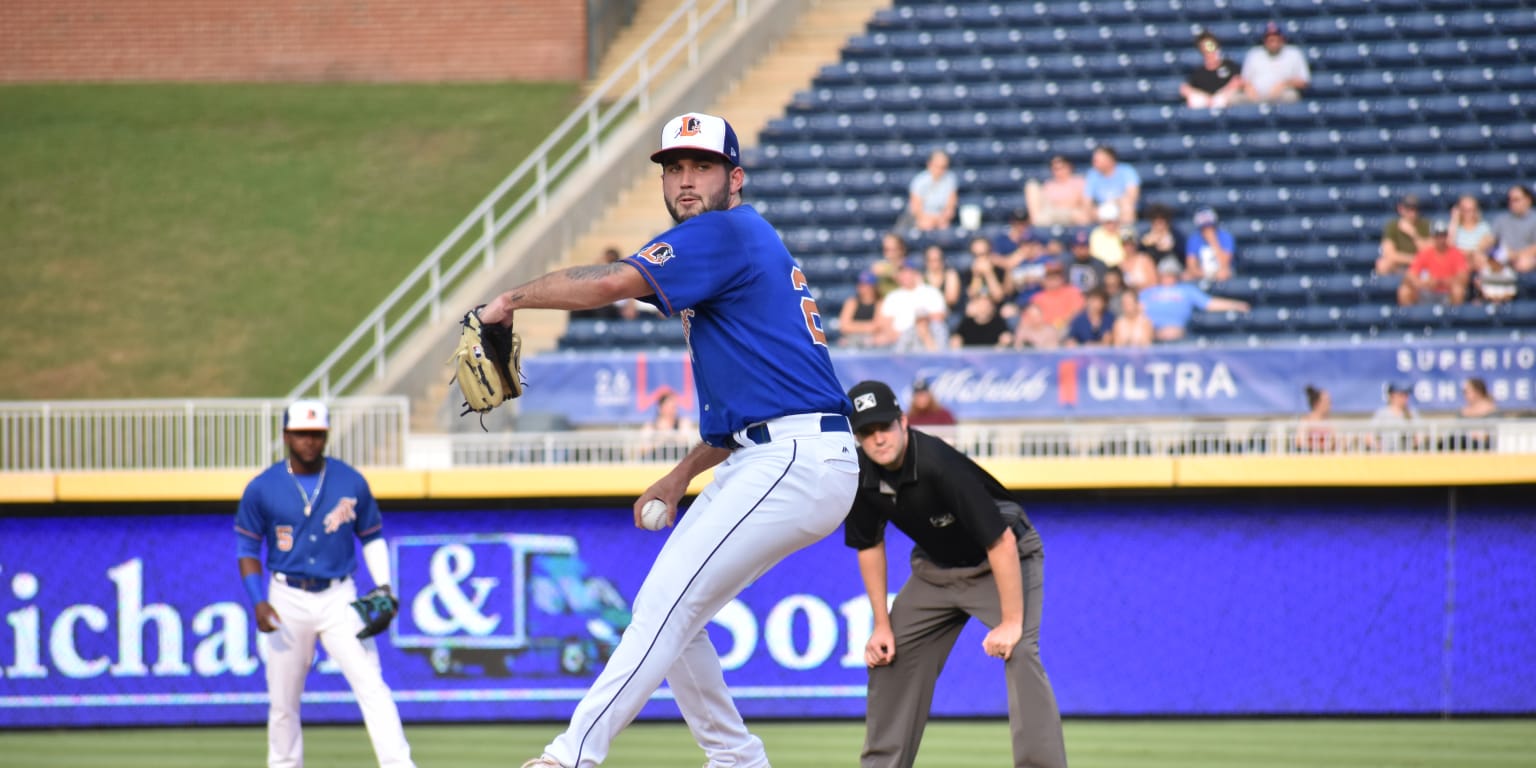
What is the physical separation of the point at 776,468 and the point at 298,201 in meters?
18.3

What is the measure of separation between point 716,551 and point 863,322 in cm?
1025

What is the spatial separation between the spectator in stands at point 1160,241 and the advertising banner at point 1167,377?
2059mm

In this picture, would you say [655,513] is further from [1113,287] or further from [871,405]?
[1113,287]

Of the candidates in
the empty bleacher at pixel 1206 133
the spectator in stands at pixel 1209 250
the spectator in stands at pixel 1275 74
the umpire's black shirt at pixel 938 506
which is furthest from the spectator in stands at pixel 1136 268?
the umpire's black shirt at pixel 938 506

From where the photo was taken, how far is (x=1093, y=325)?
48.5 feet

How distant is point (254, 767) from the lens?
31.0 feet

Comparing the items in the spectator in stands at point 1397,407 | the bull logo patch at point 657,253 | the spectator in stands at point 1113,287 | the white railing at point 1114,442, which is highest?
the spectator in stands at point 1113,287

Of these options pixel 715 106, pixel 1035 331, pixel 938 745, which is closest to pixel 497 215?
pixel 715 106

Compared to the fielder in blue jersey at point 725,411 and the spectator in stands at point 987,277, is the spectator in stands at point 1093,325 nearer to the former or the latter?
the spectator in stands at point 987,277

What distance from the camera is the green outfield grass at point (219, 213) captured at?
778 inches

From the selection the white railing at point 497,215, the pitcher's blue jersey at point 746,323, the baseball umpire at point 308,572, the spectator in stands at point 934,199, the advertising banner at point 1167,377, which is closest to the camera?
the pitcher's blue jersey at point 746,323

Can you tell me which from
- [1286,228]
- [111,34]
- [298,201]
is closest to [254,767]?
[1286,228]

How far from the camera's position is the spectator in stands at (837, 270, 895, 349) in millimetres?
15155

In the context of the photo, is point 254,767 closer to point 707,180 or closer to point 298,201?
point 707,180
